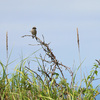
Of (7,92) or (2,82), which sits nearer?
(7,92)

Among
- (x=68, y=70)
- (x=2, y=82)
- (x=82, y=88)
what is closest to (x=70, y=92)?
(x=82, y=88)

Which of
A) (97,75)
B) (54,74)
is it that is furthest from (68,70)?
(97,75)

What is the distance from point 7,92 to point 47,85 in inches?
26.7

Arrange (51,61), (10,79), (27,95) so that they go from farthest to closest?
(51,61)
(10,79)
(27,95)

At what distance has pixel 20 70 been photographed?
4656mm

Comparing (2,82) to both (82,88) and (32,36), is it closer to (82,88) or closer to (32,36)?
(32,36)

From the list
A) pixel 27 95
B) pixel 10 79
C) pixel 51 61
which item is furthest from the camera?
pixel 51 61

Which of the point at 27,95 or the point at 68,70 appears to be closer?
the point at 27,95

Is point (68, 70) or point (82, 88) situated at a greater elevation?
point (68, 70)

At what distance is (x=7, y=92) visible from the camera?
4402 mm

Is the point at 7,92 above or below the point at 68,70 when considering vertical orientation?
below

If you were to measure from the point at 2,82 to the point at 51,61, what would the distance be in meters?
0.96

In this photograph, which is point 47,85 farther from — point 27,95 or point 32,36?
point 32,36

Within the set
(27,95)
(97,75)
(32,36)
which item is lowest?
(27,95)
